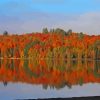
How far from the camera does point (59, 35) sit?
95.1 meters

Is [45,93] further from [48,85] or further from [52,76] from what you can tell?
[52,76]

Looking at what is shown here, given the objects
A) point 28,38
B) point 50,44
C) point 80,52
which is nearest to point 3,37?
Result: point 28,38

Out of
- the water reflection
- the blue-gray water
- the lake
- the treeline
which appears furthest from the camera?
the treeline

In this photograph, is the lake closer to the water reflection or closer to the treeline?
the water reflection

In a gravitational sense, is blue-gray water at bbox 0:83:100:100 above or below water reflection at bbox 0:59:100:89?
above

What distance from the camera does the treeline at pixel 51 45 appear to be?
275 ft

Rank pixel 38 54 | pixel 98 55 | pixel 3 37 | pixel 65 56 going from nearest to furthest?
pixel 98 55 → pixel 65 56 → pixel 38 54 → pixel 3 37

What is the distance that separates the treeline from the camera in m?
83.8

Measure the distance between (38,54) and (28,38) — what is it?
5025mm

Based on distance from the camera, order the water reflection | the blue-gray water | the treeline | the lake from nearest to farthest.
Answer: the blue-gray water
the lake
the water reflection
the treeline

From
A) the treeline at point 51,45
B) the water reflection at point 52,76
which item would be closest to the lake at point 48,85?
the water reflection at point 52,76

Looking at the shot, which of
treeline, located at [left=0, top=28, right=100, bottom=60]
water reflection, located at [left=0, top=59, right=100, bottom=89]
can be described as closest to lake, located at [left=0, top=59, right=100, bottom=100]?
water reflection, located at [left=0, top=59, right=100, bottom=89]

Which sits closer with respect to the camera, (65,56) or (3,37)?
(65,56)

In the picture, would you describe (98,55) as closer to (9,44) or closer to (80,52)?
(80,52)
